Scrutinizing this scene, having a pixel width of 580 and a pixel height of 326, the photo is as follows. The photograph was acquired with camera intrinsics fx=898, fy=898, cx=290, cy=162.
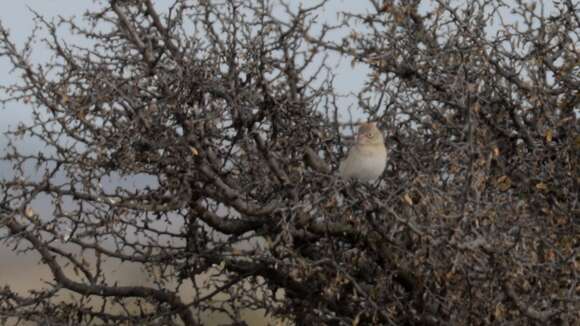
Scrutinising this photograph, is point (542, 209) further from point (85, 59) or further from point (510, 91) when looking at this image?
point (85, 59)

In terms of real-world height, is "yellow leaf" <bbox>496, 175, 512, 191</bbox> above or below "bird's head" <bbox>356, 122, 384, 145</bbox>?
below

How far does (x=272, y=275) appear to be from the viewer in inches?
332

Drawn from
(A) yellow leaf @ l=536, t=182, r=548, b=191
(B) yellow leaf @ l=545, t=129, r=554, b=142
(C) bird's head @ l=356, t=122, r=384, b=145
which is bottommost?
(A) yellow leaf @ l=536, t=182, r=548, b=191

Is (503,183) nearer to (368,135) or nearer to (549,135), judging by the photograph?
(549,135)

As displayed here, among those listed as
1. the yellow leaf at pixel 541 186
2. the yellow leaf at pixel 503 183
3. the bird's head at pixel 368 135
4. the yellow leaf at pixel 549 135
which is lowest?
the yellow leaf at pixel 503 183

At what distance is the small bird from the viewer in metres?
6.69

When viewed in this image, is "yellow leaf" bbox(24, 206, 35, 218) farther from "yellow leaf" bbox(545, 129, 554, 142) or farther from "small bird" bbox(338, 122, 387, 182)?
"yellow leaf" bbox(545, 129, 554, 142)

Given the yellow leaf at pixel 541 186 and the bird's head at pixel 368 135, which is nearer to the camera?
the bird's head at pixel 368 135

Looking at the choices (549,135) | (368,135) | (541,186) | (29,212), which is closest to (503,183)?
(541,186)

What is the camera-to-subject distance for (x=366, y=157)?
6734 millimetres

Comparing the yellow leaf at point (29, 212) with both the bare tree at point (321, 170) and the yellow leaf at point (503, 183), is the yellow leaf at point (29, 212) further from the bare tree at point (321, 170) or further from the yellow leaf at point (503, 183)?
the yellow leaf at point (503, 183)

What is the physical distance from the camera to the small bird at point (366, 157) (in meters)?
6.69

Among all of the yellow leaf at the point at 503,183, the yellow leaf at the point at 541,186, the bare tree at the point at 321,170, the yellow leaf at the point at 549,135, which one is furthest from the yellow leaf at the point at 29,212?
the yellow leaf at the point at 549,135

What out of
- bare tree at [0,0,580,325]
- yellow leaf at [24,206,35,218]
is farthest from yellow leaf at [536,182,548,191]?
yellow leaf at [24,206,35,218]
